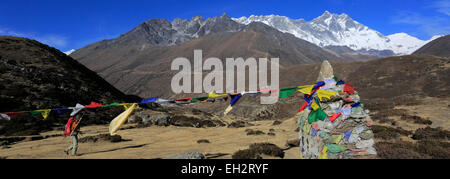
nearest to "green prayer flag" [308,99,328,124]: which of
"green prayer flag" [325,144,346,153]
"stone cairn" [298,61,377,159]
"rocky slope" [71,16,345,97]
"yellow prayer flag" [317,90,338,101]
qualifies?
"stone cairn" [298,61,377,159]

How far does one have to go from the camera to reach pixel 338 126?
557 centimetres

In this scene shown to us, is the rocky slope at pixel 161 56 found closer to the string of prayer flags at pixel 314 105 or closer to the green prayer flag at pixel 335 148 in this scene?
the string of prayer flags at pixel 314 105

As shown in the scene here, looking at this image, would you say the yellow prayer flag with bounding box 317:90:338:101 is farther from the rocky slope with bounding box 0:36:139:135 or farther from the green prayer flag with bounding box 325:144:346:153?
the rocky slope with bounding box 0:36:139:135

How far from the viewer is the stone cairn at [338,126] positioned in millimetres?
5355

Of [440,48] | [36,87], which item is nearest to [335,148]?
[36,87]

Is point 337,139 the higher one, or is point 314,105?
point 314,105

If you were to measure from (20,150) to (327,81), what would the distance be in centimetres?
1427

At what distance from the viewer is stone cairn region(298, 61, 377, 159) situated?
536cm

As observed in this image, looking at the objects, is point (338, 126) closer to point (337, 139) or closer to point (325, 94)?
point (337, 139)

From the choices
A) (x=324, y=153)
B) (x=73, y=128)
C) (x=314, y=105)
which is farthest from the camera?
(x=73, y=128)

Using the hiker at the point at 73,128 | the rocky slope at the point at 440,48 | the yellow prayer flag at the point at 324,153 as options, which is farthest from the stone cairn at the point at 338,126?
the rocky slope at the point at 440,48

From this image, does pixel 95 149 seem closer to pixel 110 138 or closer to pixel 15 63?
pixel 110 138

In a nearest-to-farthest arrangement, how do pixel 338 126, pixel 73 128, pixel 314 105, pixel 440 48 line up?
pixel 338 126 < pixel 314 105 < pixel 73 128 < pixel 440 48
